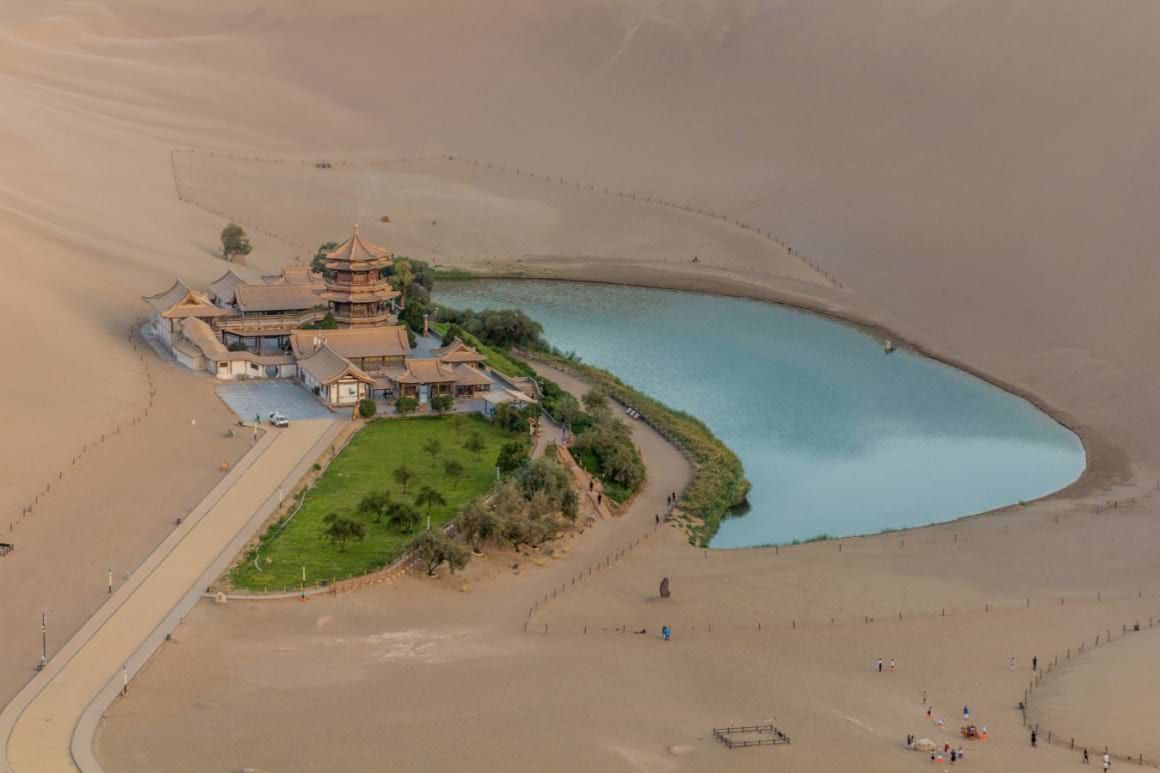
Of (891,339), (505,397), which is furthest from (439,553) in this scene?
(891,339)

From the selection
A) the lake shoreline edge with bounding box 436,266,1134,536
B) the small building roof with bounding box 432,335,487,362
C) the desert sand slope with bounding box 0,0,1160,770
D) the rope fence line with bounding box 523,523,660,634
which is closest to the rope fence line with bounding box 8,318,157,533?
the desert sand slope with bounding box 0,0,1160,770

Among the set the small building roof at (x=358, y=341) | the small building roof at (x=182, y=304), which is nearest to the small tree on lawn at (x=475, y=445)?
the small building roof at (x=358, y=341)

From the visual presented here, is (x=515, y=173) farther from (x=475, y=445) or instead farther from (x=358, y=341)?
(x=475, y=445)

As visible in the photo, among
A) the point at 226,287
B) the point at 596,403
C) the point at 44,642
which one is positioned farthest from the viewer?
the point at 226,287

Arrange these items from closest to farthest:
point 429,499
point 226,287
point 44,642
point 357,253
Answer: point 44,642 < point 429,499 < point 357,253 < point 226,287

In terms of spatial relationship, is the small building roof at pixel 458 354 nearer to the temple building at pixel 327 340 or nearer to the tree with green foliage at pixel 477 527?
the temple building at pixel 327 340

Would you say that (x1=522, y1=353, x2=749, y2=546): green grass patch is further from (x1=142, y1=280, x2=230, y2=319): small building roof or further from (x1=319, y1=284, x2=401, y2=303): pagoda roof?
(x1=142, y1=280, x2=230, y2=319): small building roof

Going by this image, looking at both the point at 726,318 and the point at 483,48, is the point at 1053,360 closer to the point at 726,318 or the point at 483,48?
the point at 726,318
